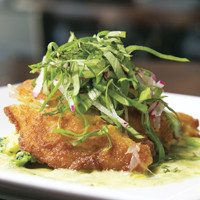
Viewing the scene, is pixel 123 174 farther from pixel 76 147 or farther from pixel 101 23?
pixel 101 23

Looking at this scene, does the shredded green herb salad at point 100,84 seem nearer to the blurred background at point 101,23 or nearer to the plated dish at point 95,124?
the plated dish at point 95,124

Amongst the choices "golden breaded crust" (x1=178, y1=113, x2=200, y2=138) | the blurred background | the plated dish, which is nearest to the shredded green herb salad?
the plated dish

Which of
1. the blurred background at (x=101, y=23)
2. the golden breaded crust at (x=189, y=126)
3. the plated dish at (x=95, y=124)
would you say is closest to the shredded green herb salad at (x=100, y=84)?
the plated dish at (x=95, y=124)

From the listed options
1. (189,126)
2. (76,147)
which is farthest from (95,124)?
(189,126)

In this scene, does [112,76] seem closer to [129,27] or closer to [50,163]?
[50,163]

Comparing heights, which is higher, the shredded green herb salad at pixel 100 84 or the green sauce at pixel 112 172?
the shredded green herb salad at pixel 100 84
